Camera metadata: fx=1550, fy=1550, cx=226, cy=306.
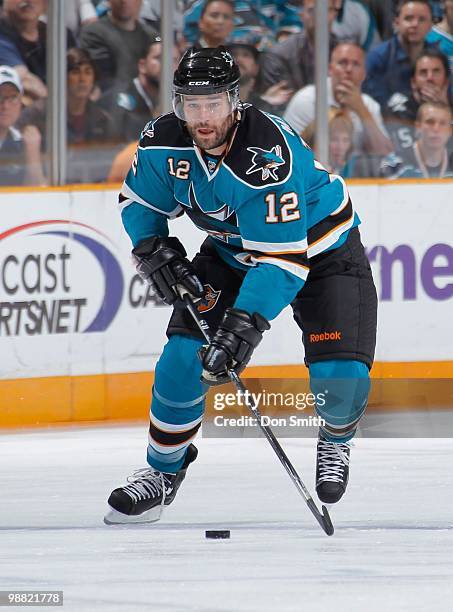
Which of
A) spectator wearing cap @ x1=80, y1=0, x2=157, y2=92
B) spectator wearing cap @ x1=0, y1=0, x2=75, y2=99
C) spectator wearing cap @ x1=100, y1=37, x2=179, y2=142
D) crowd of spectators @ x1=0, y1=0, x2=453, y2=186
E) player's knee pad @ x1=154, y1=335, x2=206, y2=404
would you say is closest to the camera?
player's knee pad @ x1=154, y1=335, x2=206, y2=404

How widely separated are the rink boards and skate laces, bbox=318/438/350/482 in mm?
1892

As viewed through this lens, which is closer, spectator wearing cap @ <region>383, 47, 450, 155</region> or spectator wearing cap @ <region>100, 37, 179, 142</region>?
spectator wearing cap @ <region>100, 37, 179, 142</region>

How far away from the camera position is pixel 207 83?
3484 mm

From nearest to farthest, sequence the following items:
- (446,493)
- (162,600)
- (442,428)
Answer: (162,600), (446,493), (442,428)

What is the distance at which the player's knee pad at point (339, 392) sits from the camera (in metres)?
3.77

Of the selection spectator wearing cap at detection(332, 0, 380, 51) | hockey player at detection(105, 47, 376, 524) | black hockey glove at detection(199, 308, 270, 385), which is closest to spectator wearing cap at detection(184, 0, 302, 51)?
spectator wearing cap at detection(332, 0, 380, 51)

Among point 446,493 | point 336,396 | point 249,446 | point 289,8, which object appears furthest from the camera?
point 289,8

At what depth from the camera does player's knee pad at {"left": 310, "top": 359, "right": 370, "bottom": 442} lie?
377 cm

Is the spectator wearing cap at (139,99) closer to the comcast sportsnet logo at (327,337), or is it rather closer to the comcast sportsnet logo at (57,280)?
the comcast sportsnet logo at (57,280)

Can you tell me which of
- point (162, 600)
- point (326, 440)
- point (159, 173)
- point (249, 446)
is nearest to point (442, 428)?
point (249, 446)

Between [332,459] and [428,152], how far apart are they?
2.66 metres

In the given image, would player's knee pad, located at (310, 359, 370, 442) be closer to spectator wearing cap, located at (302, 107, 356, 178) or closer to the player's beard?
the player's beard

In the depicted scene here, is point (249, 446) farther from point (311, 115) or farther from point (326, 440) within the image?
point (311, 115)

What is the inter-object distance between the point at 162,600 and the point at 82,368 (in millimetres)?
2696
